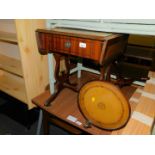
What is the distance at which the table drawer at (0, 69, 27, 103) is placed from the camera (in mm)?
1529

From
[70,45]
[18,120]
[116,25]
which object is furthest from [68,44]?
[18,120]

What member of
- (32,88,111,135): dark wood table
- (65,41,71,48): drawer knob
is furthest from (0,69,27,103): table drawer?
(65,41,71,48): drawer knob

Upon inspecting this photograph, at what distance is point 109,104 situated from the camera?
100cm

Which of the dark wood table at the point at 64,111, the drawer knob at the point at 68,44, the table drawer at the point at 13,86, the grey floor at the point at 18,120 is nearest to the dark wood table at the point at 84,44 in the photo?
the drawer knob at the point at 68,44

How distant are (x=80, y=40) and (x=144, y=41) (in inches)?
56.4

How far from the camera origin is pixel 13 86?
5.41ft

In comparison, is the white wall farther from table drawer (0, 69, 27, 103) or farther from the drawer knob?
table drawer (0, 69, 27, 103)

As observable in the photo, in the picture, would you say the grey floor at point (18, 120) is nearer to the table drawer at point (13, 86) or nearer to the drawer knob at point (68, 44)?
the table drawer at point (13, 86)

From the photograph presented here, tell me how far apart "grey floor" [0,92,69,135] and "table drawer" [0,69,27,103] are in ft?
0.63

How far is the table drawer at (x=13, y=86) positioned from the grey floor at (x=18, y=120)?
193 millimetres

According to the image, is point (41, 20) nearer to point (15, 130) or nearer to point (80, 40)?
point (80, 40)

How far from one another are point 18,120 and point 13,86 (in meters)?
0.39

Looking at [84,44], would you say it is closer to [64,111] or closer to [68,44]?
[68,44]
